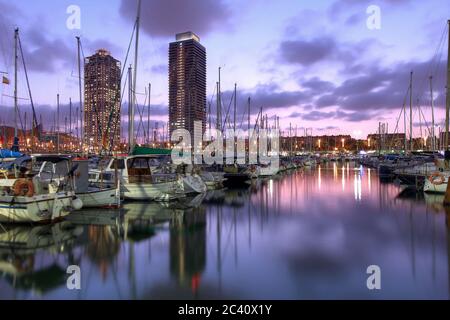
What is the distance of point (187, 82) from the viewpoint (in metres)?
56.1

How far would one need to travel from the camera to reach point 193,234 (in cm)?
1433

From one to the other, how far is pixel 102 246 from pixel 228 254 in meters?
4.81

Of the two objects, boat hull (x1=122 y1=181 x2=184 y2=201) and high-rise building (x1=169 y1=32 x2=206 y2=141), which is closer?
boat hull (x1=122 y1=181 x2=184 y2=201)

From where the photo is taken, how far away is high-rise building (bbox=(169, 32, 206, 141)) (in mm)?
57531

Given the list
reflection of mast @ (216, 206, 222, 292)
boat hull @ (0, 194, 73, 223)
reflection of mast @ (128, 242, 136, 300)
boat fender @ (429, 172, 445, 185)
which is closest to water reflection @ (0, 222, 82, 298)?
boat hull @ (0, 194, 73, 223)

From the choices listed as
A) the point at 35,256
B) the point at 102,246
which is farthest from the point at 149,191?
the point at 35,256

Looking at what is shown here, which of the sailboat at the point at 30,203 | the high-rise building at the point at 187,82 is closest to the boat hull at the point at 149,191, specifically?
the sailboat at the point at 30,203

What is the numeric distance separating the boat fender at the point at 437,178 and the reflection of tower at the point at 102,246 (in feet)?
84.8

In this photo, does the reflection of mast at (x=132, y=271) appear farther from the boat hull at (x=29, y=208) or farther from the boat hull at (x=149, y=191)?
the boat hull at (x=149, y=191)

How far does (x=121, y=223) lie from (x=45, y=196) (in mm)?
3647

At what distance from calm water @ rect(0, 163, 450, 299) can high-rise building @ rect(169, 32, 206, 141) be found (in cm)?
4046

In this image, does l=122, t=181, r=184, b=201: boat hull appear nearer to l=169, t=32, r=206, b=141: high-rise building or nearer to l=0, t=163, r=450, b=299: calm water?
l=0, t=163, r=450, b=299: calm water

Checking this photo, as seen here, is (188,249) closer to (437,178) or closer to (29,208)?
(29,208)

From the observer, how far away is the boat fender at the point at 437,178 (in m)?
26.7
